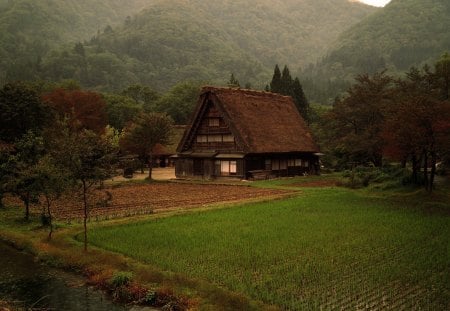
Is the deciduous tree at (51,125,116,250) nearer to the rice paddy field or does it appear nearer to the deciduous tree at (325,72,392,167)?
the rice paddy field

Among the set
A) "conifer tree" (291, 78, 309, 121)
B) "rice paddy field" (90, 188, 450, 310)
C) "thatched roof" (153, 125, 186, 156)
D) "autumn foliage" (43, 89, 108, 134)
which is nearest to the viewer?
"rice paddy field" (90, 188, 450, 310)

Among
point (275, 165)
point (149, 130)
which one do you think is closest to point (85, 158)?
point (149, 130)

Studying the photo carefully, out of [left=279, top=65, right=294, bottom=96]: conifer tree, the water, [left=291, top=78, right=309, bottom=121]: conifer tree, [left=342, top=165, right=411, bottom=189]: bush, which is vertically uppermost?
[left=279, top=65, right=294, bottom=96]: conifer tree

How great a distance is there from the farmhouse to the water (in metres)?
26.7

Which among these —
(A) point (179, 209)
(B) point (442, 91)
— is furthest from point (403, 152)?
(A) point (179, 209)

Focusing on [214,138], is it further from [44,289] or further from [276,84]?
[276,84]

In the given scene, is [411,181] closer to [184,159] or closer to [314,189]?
[314,189]

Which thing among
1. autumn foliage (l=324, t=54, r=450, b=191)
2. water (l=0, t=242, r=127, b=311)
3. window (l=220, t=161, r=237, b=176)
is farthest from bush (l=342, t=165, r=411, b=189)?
water (l=0, t=242, r=127, b=311)

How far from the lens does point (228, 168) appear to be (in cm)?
4091

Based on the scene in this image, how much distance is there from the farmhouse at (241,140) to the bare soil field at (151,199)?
4.66 meters

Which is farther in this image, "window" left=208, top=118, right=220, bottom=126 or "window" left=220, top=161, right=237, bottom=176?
"window" left=208, top=118, right=220, bottom=126

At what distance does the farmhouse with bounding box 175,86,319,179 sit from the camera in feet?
131

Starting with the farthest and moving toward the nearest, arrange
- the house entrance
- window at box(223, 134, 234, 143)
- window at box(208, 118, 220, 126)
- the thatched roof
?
the thatched roof < the house entrance < window at box(208, 118, 220, 126) < window at box(223, 134, 234, 143)

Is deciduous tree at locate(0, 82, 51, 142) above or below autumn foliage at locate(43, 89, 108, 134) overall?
below
